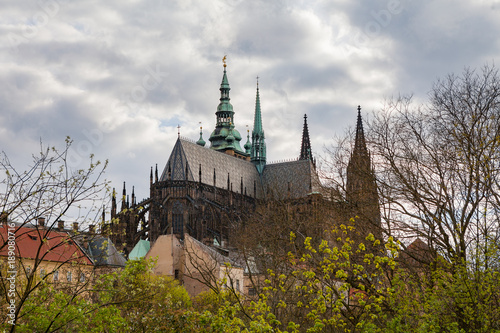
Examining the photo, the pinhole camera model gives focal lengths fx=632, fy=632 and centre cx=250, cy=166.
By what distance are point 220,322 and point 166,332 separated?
2.04 m

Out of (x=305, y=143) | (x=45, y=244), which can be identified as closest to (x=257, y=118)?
(x=305, y=143)

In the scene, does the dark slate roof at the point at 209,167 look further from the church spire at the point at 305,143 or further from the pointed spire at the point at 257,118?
the church spire at the point at 305,143

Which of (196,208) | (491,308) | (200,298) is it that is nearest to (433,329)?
(491,308)

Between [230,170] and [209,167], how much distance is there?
484cm

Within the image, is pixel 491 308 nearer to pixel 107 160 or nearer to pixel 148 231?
pixel 107 160

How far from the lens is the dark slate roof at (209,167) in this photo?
77.5m

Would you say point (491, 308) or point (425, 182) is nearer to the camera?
point (491, 308)

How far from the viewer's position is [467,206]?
15.0m

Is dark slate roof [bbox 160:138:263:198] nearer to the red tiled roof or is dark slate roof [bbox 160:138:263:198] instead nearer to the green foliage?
the red tiled roof

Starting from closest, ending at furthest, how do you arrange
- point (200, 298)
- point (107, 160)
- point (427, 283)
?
point (107, 160) → point (427, 283) → point (200, 298)

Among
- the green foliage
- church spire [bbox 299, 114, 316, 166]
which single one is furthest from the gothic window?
the green foliage

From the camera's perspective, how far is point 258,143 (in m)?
103

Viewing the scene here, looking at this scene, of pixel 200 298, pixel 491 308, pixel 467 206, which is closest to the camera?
pixel 491 308

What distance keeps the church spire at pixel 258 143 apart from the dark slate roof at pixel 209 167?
11.6 feet
